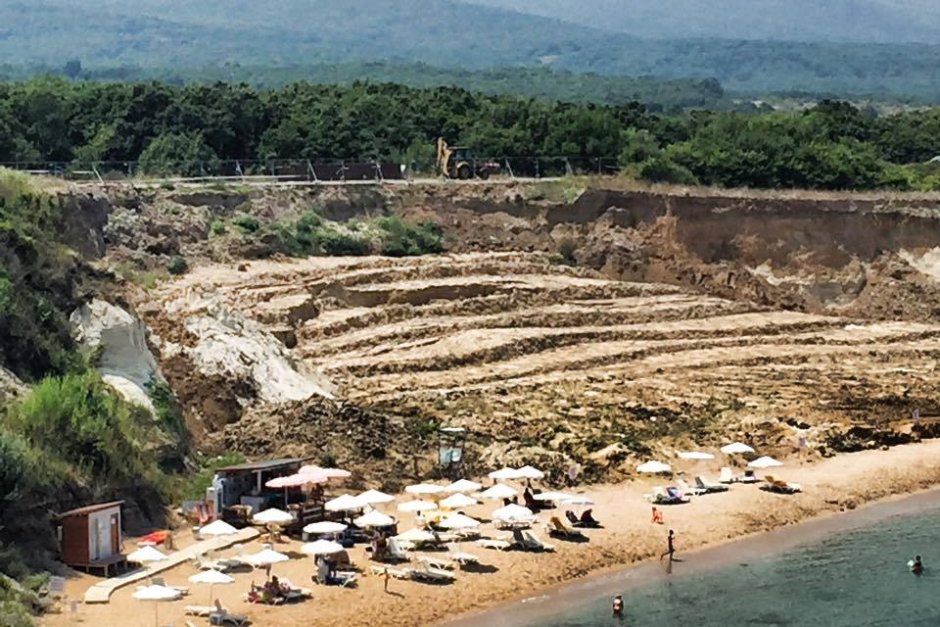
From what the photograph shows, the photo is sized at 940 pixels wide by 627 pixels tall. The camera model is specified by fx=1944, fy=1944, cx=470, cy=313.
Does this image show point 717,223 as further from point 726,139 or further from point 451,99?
point 451,99

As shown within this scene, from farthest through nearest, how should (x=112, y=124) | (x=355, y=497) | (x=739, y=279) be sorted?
(x=112, y=124) → (x=739, y=279) → (x=355, y=497)

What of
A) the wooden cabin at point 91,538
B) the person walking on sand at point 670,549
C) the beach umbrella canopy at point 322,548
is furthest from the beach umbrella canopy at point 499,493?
the wooden cabin at point 91,538

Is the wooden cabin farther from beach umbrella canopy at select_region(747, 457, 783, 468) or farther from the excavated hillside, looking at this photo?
beach umbrella canopy at select_region(747, 457, 783, 468)

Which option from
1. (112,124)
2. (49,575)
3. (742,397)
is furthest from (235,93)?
(49,575)

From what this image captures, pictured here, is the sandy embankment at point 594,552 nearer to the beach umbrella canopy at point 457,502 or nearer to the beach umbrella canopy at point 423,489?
the beach umbrella canopy at point 457,502

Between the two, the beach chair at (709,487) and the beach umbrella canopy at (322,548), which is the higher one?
the beach umbrella canopy at (322,548)

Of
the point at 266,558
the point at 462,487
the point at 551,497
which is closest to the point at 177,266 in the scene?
the point at 462,487
